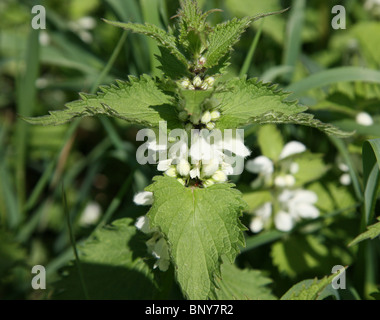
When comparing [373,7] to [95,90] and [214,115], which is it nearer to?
[95,90]

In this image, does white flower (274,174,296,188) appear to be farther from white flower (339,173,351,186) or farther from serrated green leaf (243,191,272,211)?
white flower (339,173,351,186)

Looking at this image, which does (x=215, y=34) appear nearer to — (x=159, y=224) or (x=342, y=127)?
(x=159, y=224)

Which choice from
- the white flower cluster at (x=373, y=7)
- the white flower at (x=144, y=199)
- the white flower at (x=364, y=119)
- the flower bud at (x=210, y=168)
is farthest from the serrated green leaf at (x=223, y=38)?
the white flower cluster at (x=373, y=7)

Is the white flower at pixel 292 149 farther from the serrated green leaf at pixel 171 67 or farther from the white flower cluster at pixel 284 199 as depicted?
the serrated green leaf at pixel 171 67

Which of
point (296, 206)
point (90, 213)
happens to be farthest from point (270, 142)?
point (90, 213)

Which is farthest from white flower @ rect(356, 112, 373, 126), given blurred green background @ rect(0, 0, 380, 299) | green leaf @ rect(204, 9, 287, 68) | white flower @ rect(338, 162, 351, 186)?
green leaf @ rect(204, 9, 287, 68)

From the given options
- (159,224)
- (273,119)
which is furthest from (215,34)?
(159,224)
